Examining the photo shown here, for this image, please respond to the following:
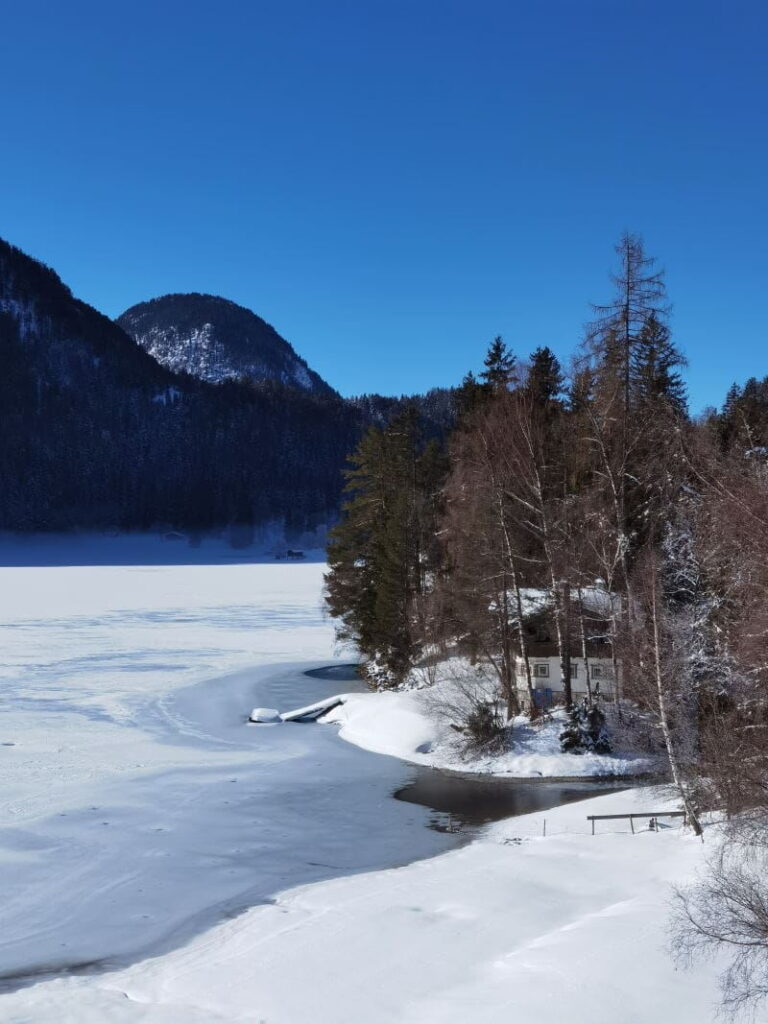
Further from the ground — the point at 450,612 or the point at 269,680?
the point at 450,612

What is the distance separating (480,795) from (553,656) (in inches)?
386

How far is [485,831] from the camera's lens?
23.5m

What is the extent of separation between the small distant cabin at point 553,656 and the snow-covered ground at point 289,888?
5.72 meters

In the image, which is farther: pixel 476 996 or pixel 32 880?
pixel 32 880

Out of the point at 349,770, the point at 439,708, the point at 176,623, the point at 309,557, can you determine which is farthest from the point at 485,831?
the point at 309,557

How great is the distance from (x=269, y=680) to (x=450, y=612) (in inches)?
560

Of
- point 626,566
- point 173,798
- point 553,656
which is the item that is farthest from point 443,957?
point 553,656

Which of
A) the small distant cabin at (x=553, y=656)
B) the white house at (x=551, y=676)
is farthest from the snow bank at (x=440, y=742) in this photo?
the small distant cabin at (x=553, y=656)

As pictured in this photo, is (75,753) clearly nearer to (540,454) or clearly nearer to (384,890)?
(384,890)

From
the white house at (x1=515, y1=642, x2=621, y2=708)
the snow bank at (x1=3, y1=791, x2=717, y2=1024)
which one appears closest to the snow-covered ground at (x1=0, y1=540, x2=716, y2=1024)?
the snow bank at (x1=3, y1=791, x2=717, y2=1024)

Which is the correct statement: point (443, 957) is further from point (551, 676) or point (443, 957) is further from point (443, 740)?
point (551, 676)

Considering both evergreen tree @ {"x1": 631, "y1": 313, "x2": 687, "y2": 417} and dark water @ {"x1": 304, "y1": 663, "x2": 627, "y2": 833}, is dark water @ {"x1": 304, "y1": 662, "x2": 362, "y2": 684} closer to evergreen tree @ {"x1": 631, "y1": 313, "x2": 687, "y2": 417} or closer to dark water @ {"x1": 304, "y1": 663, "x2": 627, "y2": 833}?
dark water @ {"x1": 304, "y1": 663, "x2": 627, "y2": 833}

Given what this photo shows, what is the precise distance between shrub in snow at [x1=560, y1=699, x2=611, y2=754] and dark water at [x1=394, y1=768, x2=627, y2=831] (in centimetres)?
195

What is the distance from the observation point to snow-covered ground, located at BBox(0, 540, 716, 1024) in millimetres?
13117
